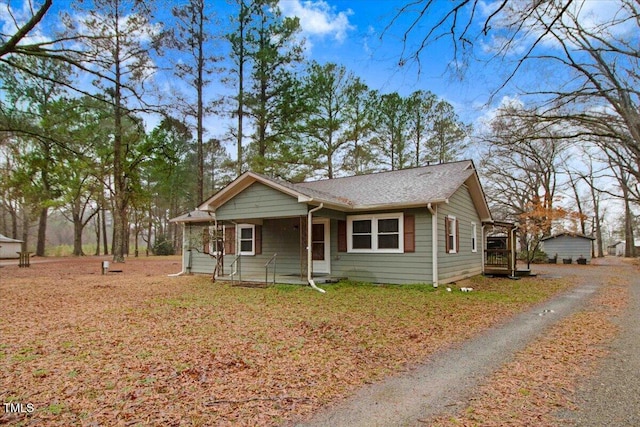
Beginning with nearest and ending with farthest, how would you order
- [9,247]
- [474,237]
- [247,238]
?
1. [247,238]
2. [474,237]
3. [9,247]

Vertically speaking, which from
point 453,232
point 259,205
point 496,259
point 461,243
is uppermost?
point 259,205

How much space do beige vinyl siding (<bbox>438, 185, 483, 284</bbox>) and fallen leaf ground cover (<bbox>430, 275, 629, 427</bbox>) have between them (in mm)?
4702

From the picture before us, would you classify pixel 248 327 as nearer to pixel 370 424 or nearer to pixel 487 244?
pixel 370 424

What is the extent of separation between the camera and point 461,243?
13117 mm

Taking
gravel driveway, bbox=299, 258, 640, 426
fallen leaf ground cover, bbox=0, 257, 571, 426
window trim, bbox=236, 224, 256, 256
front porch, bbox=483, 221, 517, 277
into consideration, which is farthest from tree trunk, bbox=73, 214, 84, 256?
gravel driveway, bbox=299, 258, 640, 426

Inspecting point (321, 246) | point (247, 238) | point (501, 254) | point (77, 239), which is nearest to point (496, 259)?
point (501, 254)

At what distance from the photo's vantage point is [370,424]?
2.87 m

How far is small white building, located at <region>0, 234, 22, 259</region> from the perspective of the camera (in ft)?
81.6

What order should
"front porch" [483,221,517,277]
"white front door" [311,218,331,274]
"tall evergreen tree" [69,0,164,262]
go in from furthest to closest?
A: "front porch" [483,221,517,277]
"white front door" [311,218,331,274]
"tall evergreen tree" [69,0,164,262]

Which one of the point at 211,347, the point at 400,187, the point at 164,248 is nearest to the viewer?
the point at 211,347

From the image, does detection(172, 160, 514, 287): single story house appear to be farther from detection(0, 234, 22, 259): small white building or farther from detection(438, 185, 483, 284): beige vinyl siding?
detection(0, 234, 22, 259): small white building

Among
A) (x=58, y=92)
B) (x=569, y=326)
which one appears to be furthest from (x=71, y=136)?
(x=569, y=326)

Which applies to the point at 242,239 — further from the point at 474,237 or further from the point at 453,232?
the point at 474,237

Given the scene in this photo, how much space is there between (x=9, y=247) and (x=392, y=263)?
27.8m
